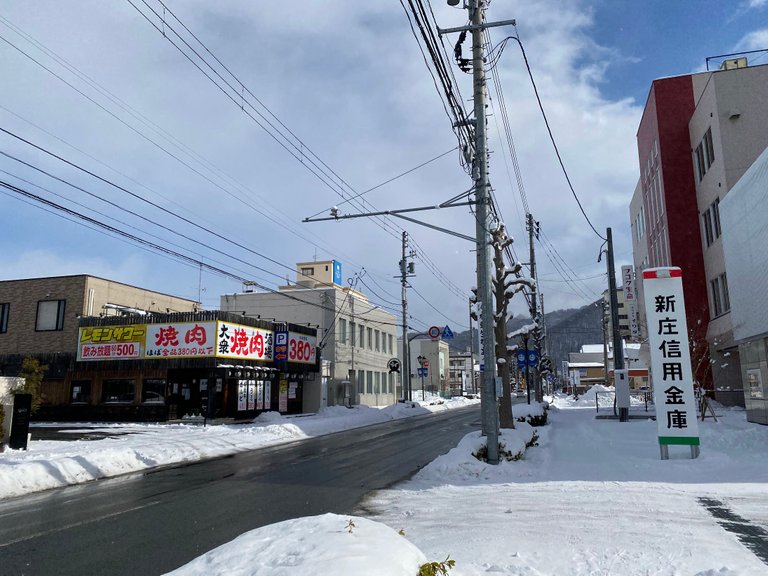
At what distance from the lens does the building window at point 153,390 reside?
91.2 feet

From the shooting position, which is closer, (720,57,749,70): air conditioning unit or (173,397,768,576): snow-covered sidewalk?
(173,397,768,576): snow-covered sidewalk

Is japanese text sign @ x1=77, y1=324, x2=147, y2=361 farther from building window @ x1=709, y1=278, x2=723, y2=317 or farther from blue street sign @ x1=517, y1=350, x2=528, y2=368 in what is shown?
building window @ x1=709, y1=278, x2=723, y2=317

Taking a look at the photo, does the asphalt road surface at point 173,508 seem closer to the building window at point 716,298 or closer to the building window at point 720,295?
the building window at point 720,295

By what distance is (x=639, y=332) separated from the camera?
43.9 metres

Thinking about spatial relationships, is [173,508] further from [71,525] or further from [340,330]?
[340,330]

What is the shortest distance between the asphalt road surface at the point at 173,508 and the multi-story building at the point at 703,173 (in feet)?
61.7

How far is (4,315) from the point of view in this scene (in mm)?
31922

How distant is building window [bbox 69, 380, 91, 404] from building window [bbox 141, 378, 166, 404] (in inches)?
134

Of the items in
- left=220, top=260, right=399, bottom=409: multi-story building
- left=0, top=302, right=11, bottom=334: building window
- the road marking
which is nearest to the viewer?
the road marking

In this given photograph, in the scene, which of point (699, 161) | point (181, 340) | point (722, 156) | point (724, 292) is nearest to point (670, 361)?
point (722, 156)

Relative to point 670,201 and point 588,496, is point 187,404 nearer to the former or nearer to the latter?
point 588,496

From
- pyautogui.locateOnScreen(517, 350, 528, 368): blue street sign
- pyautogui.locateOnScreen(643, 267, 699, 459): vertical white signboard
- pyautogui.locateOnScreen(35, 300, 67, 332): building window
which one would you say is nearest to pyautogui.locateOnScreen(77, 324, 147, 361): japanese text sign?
pyautogui.locateOnScreen(35, 300, 67, 332): building window

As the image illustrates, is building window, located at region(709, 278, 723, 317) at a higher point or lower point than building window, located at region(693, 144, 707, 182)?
lower

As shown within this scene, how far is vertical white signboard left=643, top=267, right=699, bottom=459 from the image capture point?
12.5 metres
